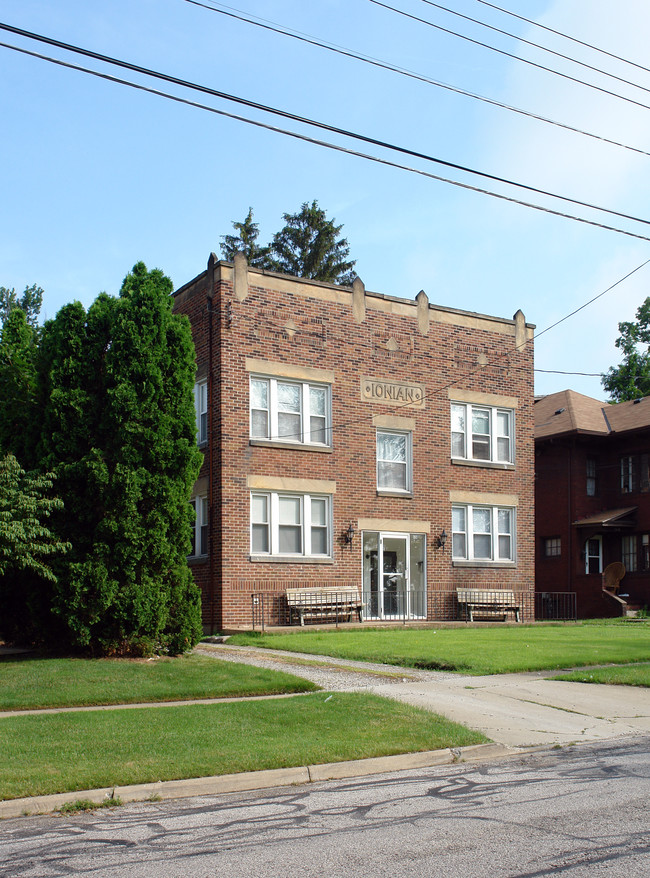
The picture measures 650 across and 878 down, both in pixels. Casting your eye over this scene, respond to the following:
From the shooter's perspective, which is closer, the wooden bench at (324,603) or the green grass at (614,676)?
the green grass at (614,676)

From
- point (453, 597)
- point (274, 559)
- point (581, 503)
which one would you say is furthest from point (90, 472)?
point (581, 503)

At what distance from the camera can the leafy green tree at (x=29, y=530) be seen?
13297 millimetres

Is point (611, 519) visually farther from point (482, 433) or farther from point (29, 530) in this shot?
point (29, 530)

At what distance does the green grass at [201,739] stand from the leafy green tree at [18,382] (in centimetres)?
677

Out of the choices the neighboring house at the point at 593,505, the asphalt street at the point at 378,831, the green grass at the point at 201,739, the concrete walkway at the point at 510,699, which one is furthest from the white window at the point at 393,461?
the asphalt street at the point at 378,831

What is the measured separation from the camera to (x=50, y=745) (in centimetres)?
888

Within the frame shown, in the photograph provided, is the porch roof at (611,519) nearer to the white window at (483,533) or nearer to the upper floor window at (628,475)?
the upper floor window at (628,475)

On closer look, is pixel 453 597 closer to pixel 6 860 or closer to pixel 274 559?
pixel 274 559

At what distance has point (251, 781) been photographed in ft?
25.6

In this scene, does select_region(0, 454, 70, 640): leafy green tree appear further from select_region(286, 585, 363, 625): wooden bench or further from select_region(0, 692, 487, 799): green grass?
select_region(286, 585, 363, 625): wooden bench

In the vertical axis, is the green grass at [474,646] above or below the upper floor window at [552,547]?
below

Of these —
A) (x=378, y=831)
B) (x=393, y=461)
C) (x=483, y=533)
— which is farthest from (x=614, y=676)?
(x=483, y=533)

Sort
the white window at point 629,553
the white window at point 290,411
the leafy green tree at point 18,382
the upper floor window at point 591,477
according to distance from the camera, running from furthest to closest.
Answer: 1. the upper floor window at point 591,477
2. the white window at point 629,553
3. the white window at point 290,411
4. the leafy green tree at point 18,382

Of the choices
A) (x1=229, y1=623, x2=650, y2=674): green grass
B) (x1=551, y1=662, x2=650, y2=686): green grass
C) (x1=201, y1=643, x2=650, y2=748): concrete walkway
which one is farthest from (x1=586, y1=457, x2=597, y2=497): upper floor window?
(x1=201, y1=643, x2=650, y2=748): concrete walkway
